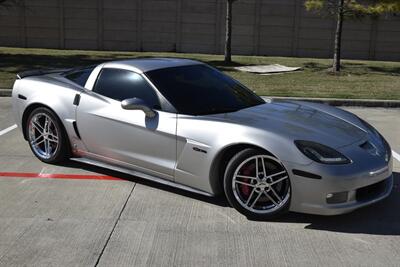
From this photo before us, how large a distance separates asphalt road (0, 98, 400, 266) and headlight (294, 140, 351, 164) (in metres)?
0.60

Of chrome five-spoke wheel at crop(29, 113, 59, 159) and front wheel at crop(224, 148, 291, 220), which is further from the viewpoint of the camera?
chrome five-spoke wheel at crop(29, 113, 59, 159)

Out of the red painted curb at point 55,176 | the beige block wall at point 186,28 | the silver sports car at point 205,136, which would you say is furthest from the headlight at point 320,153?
the beige block wall at point 186,28

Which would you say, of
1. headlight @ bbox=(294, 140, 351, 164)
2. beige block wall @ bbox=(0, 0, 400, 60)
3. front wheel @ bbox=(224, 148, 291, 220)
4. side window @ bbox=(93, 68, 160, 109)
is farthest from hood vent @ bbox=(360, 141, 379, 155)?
beige block wall @ bbox=(0, 0, 400, 60)

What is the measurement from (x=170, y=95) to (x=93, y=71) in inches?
46.4

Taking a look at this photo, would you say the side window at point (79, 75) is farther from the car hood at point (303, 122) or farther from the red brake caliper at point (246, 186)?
the red brake caliper at point (246, 186)

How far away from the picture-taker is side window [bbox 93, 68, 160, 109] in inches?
207

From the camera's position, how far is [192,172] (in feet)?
15.8

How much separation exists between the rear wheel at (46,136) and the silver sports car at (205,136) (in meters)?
0.01

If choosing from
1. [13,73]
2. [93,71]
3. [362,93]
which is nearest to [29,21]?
[13,73]

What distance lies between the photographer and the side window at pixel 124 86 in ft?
17.3

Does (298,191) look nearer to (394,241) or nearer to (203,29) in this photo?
(394,241)

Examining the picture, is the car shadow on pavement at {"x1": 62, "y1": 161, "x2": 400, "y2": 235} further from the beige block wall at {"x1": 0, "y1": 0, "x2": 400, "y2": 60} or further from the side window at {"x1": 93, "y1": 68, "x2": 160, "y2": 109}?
the beige block wall at {"x1": 0, "y1": 0, "x2": 400, "y2": 60}

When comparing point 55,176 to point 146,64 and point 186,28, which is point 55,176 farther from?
point 186,28

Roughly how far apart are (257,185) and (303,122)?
0.83 m
